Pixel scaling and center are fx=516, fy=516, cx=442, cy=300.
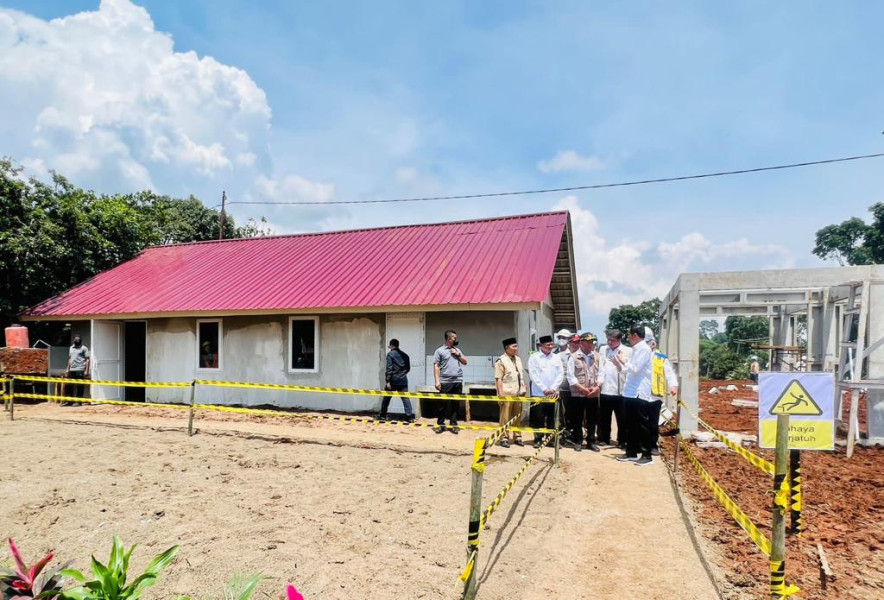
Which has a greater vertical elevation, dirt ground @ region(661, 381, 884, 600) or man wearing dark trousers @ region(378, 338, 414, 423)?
man wearing dark trousers @ region(378, 338, 414, 423)

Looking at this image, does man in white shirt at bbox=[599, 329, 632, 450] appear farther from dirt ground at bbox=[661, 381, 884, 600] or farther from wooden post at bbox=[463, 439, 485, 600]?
wooden post at bbox=[463, 439, 485, 600]

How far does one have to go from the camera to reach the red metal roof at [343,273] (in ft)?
37.8

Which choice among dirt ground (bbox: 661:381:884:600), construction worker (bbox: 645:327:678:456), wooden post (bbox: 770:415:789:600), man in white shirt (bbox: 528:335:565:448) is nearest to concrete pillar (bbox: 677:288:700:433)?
construction worker (bbox: 645:327:678:456)

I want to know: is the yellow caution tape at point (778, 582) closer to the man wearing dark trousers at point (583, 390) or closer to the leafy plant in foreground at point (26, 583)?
the leafy plant in foreground at point (26, 583)

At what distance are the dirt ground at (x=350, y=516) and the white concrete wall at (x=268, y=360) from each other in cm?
349

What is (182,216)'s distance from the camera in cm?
2723

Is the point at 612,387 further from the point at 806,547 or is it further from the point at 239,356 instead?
the point at 239,356

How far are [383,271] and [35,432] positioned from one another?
303 inches

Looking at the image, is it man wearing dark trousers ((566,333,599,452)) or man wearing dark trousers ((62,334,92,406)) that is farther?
man wearing dark trousers ((62,334,92,406))

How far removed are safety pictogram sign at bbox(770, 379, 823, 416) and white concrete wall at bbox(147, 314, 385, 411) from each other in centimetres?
865

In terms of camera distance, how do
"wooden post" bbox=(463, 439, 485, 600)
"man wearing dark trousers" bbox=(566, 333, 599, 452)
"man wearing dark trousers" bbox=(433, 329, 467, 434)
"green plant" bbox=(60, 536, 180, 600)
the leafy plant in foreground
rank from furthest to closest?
"man wearing dark trousers" bbox=(433, 329, 467, 434)
"man wearing dark trousers" bbox=(566, 333, 599, 452)
"wooden post" bbox=(463, 439, 485, 600)
"green plant" bbox=(60, 536, 180, 600)
the leafy plant in foreground

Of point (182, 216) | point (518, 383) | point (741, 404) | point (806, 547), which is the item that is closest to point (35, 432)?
point (518, 383)

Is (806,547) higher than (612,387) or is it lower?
lower

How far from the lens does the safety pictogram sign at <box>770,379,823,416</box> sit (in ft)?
14.6
